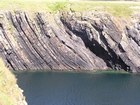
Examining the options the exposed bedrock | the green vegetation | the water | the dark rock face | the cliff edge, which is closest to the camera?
the green vegetation

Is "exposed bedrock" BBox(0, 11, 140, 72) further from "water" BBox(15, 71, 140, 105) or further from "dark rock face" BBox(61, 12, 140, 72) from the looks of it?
"water" BBox(15, 71, 140, 105)

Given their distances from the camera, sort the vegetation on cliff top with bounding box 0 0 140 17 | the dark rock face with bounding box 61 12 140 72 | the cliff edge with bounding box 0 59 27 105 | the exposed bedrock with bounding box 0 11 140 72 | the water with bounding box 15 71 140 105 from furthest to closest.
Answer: the vegetation on cliff top with bounding box 0 0 140 17 < the dark rock face with bounding box 61 12 140 72 < the exposed bedrock with bounding box 0 11 140 72 < the water with bounding box 15 71 140 105 < the cliff edge with bounding box 0 59 27 105

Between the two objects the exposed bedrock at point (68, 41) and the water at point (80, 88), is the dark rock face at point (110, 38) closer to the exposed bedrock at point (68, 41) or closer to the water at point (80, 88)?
the exposed bedrock at point (68, 41)

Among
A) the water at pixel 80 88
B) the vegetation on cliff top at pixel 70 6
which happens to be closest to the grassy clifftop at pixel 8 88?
the water at pixel 80 88

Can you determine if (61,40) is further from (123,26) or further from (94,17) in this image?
(123,26)

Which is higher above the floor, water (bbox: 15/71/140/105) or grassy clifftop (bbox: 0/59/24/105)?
grassy clifftop (bbox: 0/59/24/105)

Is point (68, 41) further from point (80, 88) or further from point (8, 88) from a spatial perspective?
point (8, 88)

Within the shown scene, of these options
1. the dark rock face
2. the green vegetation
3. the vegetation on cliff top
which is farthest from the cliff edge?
the dark rock face
